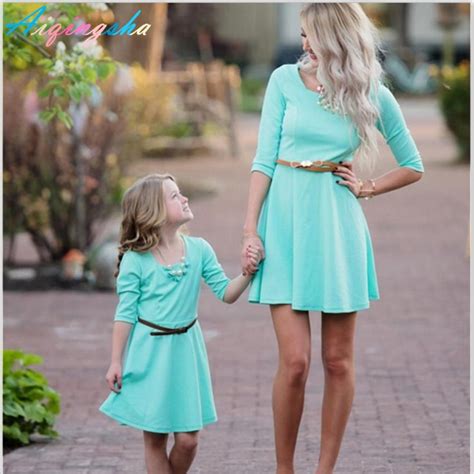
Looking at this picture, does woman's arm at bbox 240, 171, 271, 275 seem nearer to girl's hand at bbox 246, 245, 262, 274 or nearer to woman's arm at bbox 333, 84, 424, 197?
girl's hand at bbox 246, 245, 262, 274

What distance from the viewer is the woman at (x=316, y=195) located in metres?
4.65

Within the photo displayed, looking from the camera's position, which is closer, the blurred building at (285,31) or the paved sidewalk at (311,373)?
the paved sidewalk at (311,373)

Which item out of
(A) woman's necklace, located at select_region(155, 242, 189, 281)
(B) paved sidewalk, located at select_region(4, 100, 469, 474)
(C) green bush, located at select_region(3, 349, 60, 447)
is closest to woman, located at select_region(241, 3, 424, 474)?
(A) woman's necklace, located at select_region(155, 242, 189, 281)

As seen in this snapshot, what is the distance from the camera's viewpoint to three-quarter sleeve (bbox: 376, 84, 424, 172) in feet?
15.6

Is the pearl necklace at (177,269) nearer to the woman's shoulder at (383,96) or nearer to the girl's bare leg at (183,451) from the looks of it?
the girl's bare leg at (183,451)

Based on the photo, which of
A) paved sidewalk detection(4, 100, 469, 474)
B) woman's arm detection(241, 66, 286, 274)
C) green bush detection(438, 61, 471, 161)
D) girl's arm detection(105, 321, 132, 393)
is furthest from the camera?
green bush detection(438, 61, 471, 161)

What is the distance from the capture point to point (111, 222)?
578 inches

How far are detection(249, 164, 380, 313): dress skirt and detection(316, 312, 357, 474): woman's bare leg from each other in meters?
0.10

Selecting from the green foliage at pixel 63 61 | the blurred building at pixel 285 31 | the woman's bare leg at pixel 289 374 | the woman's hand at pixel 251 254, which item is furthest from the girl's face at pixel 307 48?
the blurred building at pixel 285 31

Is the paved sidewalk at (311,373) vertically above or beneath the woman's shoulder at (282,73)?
beneath

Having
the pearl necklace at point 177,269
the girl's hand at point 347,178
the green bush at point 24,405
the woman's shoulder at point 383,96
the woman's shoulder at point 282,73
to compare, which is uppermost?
the woman's shoulder at point 282,73

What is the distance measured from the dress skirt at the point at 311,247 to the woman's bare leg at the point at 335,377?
97mm

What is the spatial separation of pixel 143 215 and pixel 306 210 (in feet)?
1.87

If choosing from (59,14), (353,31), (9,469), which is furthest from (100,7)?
(9,469)
